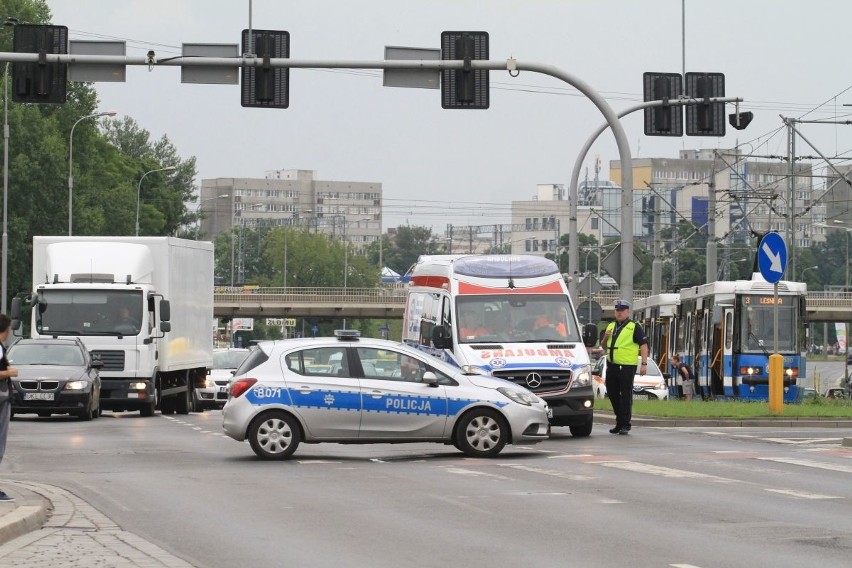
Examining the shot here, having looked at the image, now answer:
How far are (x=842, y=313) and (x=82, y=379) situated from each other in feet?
239

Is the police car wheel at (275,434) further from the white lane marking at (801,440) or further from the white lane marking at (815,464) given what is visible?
the white lane marking at (801,440)

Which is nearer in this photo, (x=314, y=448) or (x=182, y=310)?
A: (x=314, y=448)

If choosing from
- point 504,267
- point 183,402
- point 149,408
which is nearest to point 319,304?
point 183,402

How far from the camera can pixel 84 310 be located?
115ft

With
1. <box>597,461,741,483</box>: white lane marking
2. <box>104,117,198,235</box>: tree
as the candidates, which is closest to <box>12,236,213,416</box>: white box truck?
<box>597,461,741,483</box>: white lane marking

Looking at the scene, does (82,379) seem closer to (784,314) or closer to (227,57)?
(227,57)

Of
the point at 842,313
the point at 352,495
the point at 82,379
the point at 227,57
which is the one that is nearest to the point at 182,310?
the point at 82,379

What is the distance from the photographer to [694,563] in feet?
35.7

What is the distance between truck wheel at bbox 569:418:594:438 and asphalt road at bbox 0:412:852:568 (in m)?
0.44

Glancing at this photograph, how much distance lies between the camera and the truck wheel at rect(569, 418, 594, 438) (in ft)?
82.9

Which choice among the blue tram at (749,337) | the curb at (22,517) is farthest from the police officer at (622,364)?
the blue tram at (749,337)

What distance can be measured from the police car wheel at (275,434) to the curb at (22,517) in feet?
19.1

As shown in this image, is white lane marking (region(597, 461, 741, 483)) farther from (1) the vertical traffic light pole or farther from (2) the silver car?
(2) the silver car

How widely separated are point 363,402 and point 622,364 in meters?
6.62
